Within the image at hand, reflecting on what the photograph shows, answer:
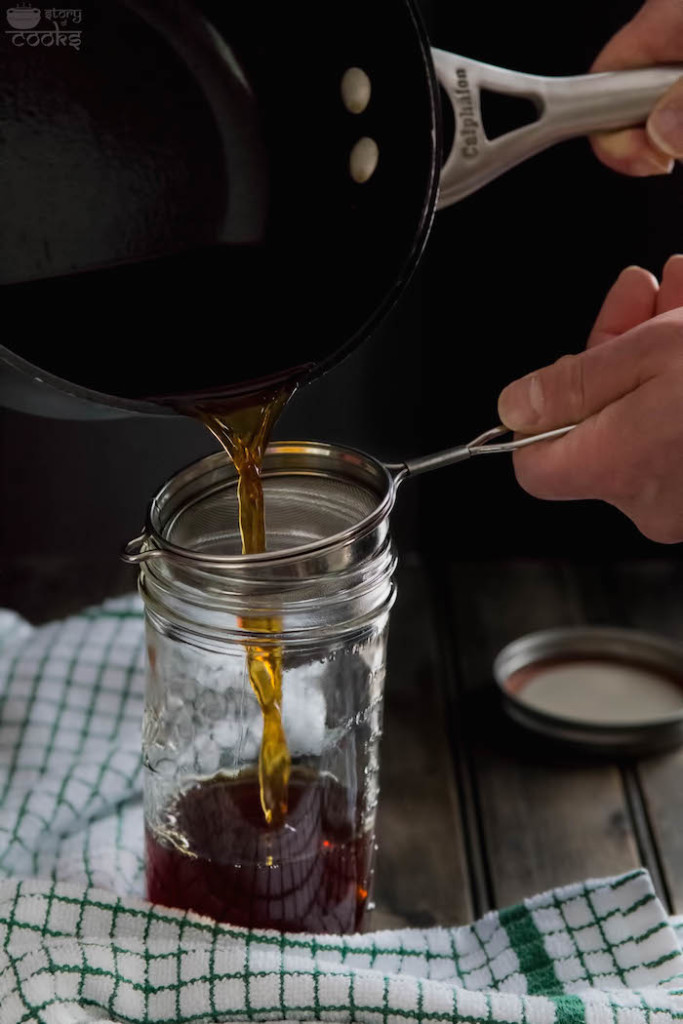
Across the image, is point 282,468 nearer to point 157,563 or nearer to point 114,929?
point 157,563

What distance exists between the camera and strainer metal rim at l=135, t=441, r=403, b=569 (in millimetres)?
784

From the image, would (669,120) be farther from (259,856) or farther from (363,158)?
Result: (259,856)

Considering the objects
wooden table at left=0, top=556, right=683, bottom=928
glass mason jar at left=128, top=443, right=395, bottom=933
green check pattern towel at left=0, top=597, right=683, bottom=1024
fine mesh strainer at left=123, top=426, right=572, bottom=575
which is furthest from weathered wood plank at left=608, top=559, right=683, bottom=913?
fine mesh strainer at left=123, top=426, right=572, bottom=575

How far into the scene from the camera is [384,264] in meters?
0.87

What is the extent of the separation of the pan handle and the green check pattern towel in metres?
0.48

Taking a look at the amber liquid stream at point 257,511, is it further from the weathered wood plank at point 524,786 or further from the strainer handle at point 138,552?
the weathered wood plank at point 524,786

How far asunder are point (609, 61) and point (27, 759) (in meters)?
0.71

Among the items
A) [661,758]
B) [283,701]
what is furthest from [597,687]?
[283,701]

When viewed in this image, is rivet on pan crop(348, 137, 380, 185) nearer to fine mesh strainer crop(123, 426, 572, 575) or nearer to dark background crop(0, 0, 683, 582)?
fine mesh strainer crop(123, 426, 572, 575)

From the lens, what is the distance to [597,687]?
1.24m

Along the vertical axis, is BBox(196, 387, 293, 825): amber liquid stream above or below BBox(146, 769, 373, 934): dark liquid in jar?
above

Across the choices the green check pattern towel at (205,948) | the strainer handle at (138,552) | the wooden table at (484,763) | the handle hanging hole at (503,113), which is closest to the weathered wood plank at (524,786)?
the wooden table at (484,763)

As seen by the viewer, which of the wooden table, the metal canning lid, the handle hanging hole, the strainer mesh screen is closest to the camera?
the strainer mesh screen

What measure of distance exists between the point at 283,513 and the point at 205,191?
0.70ft
